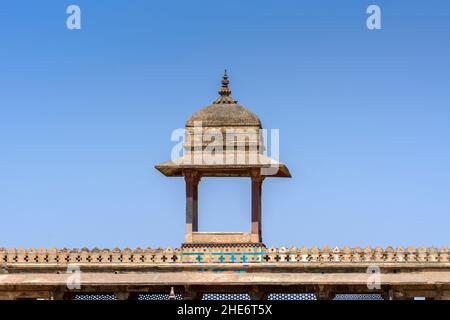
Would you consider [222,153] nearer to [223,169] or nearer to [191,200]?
[223,169]

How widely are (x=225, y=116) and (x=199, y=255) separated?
12.7 feet

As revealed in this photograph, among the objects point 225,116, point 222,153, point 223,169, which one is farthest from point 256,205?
point 225,116

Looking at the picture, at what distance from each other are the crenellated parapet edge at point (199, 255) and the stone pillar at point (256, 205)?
0.42 m

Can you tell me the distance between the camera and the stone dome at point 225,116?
3108 centimetres

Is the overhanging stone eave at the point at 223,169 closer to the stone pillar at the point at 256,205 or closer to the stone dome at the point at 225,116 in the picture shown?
the stone pillar at the point at 256,205

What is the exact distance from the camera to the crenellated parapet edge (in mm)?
28859

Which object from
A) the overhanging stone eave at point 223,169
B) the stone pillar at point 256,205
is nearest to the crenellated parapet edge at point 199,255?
the stone pillar at point 256,205

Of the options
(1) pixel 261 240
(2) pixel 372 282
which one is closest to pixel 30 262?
(1) pixel 261 240

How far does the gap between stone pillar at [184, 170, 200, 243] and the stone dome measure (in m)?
1.33

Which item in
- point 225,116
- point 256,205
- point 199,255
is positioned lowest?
point 199,255

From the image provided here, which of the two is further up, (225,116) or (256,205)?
(225,116)

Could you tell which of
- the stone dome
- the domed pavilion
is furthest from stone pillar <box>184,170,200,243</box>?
the stone dome

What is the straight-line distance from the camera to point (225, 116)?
102 ft

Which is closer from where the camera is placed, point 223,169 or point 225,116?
point 223,169
